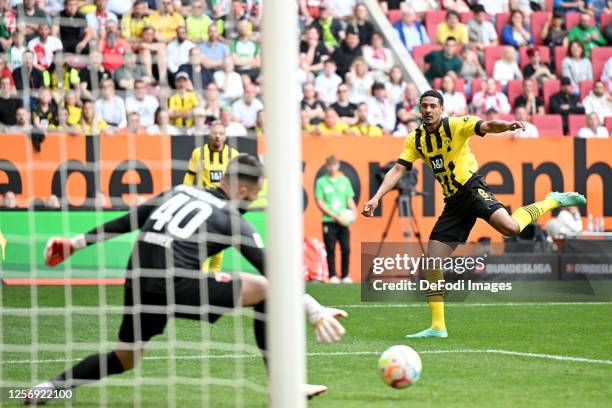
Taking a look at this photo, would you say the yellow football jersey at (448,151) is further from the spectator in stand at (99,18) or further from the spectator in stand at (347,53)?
the spectator in stand at (347,53)

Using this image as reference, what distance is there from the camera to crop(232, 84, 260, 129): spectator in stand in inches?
642

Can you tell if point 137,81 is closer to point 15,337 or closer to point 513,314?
point 15,337

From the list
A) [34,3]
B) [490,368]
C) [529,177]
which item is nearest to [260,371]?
[490,368]

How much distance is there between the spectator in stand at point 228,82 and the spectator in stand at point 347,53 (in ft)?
16.7

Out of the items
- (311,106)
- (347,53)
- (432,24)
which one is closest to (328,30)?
(347,53)

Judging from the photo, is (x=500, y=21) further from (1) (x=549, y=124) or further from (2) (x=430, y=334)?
(2) (x=430, y=334)

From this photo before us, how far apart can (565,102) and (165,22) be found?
1048 cm

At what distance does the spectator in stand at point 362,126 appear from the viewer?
19.6 meters

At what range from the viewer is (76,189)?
57.6ft

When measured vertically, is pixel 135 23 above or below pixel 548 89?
above

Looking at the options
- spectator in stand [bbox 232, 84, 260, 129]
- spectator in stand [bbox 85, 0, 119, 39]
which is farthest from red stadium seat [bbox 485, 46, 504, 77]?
spectator in stand [bbox 85, 0, 119, 39]

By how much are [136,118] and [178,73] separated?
91.5 inches

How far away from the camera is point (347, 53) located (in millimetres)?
21094

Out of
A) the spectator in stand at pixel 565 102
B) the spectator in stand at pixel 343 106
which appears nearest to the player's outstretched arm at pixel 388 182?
the spectator in stand at pixel 343 106
